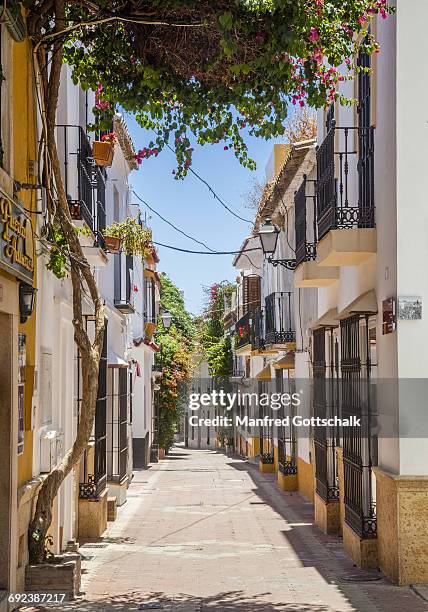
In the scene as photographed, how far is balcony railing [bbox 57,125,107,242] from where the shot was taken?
1230 centimetres

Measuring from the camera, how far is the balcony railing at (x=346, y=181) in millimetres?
12125

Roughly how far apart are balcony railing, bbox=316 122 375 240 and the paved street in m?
4.25

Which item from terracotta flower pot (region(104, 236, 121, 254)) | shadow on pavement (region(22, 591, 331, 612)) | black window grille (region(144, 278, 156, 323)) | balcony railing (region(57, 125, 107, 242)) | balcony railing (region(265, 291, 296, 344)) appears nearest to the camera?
shadow on pavement (region(22, 591, 331, 612))

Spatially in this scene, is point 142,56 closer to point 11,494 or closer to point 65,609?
point 11,494

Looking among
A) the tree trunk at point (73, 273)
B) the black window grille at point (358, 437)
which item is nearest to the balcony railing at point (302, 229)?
the black window grille at point (358, 437)

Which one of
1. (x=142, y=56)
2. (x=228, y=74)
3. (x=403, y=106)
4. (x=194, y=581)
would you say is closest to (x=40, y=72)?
(x=142, y=56)

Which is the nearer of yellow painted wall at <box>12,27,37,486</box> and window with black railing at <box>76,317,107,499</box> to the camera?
yellow painted wall at <box>12,27,37,486</box>

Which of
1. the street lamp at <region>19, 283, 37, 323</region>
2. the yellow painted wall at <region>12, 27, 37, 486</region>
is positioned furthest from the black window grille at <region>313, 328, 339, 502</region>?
the street lamp at <region>19, 283, 37, 323</region>

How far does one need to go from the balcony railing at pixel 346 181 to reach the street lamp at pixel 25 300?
446cm

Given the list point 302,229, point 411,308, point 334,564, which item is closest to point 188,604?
point 334,564

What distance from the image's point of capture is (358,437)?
40.7ft

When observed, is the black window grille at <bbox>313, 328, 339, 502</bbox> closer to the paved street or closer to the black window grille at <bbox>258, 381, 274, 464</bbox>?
the paved street

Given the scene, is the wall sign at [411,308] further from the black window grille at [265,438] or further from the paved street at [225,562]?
the black window grille at [265,438]

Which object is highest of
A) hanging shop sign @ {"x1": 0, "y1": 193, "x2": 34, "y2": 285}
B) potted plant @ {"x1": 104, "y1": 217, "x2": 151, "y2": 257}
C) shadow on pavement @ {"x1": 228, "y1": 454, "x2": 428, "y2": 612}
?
potted plant @ {"x1": 104, "y1": 217, "x2": 151, "y2": 257}
